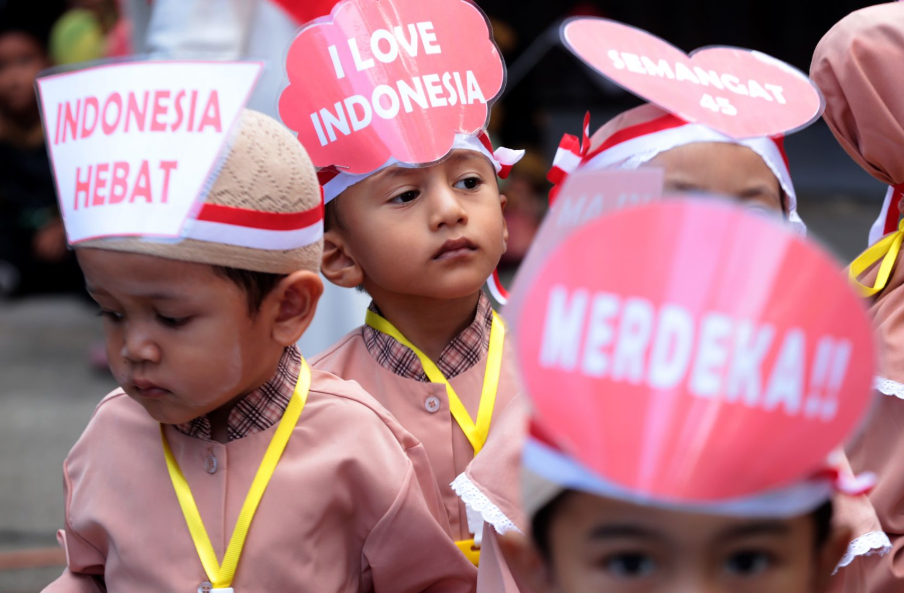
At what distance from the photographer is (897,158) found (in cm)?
241

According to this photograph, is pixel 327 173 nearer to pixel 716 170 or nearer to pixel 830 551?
pixel 716 170

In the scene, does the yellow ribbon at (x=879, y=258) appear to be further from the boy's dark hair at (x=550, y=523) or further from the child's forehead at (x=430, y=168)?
the boy's dark hair at (x=550, y=523)

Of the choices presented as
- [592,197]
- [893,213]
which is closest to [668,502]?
[592,197]

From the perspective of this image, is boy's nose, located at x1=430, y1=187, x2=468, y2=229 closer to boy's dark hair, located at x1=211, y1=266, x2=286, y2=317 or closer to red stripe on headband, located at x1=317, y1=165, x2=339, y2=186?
red stripe on headband, located at x1=317, y1=165, x2=339, y2=186

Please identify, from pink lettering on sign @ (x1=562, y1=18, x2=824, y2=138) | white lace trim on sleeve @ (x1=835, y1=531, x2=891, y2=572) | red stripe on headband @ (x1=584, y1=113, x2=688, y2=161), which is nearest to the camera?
white lace trim on sleeve @ (x1=835, y1=531, x2=891, y2=572)

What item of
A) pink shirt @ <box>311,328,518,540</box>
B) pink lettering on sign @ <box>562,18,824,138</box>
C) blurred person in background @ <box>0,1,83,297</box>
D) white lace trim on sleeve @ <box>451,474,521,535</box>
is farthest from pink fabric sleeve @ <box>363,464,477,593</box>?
blurred person in background @ <box>0,1,83,297</box>

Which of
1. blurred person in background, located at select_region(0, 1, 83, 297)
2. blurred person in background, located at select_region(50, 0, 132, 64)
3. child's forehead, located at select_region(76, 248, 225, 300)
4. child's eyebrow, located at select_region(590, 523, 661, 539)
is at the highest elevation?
child's eyebrow, located at select_region(590, 523, 661, 539)

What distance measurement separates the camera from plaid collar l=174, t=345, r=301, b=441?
2004 millimetres

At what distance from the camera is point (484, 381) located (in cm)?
249

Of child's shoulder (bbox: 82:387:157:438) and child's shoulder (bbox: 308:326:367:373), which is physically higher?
child's shoulder (bbox: 82:387:157:438)

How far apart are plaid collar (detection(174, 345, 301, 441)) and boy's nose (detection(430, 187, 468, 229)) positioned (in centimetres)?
54

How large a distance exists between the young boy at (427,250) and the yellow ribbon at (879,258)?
84 cm

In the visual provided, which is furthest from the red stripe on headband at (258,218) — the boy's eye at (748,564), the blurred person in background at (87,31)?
the blurred person in background at (87,31)

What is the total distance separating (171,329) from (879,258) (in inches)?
64.2
